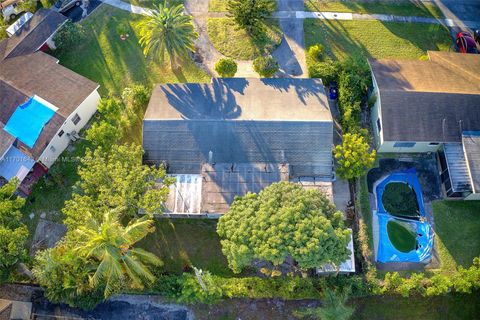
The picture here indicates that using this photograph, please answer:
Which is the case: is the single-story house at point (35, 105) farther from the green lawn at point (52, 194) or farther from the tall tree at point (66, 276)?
the tall tree at point (66, 276)

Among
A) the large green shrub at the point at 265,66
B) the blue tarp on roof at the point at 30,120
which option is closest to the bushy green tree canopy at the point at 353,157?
the large green shrub at the point at 265,66

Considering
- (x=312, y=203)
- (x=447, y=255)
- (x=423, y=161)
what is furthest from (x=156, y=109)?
(x=447, y=255)

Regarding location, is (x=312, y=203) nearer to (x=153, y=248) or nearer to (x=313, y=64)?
(x=153, y=248)

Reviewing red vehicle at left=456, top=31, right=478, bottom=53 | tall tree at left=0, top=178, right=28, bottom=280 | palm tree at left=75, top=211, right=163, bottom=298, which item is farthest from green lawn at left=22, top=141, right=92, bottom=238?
red vehicle at left=456, top=31, right=478, bottom=53

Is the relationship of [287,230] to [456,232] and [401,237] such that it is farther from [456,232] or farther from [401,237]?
[456,232]

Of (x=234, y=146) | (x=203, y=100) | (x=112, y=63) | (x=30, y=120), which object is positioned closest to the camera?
(x=234, y=146)

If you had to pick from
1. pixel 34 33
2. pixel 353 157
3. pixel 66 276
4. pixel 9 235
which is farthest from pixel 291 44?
pixel 9 235

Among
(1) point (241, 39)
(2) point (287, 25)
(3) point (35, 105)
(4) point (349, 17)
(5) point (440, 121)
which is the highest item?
(4) point (349, 17)
